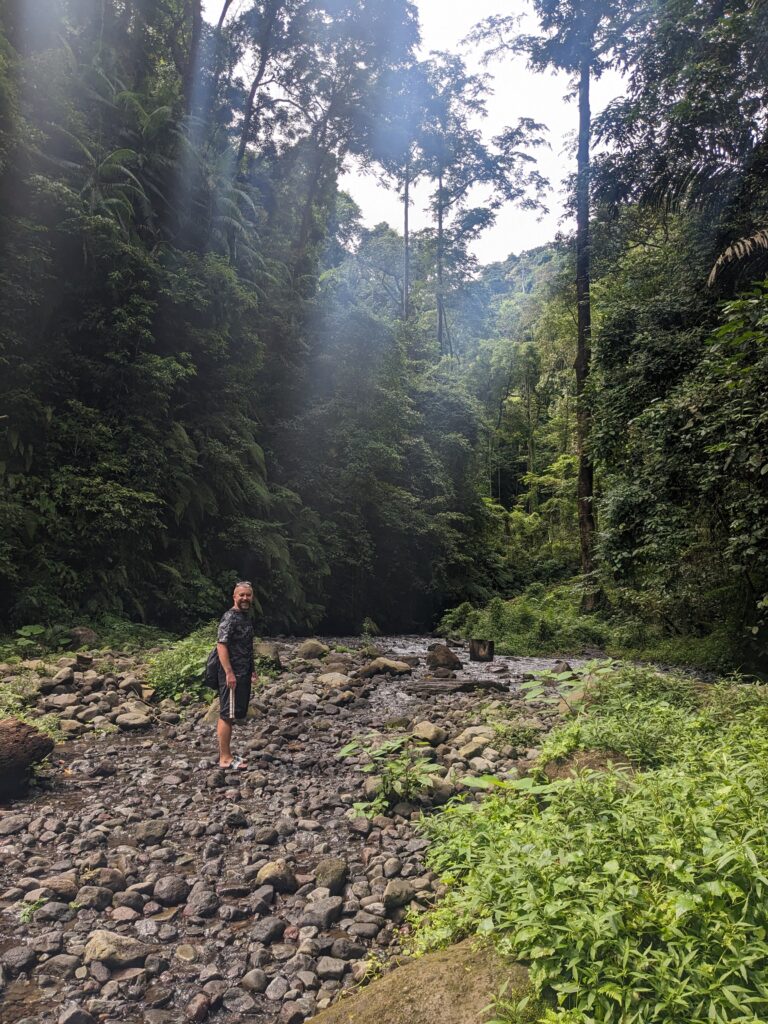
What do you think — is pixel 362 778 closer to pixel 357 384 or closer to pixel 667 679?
pixel 667 679

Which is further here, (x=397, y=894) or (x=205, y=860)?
(x=205, y=860)

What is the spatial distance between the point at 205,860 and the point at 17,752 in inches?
81.6

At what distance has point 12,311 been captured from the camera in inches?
436

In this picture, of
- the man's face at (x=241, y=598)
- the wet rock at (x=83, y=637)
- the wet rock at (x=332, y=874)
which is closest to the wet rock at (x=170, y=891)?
the wet rock at (x=332, y=874)

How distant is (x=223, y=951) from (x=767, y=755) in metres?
3.51

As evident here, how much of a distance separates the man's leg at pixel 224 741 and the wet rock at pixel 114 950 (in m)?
2.51

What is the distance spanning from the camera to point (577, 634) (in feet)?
48.3

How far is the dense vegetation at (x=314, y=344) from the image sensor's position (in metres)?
10.0

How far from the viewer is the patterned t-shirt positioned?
6.03 meters

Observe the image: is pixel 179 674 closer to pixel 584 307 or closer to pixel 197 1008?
pixel 197 1008

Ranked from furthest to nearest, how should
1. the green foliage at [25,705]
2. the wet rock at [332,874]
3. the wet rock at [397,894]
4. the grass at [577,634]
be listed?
the grass at [577,634] < the green foliage at [25,705] < the wet rock at [332,874] < the wet rock at [397,894]

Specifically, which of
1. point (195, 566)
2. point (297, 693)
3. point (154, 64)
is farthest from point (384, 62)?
point (297, 693)

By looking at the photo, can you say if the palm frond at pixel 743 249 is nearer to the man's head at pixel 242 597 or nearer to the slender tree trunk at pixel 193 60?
the man's head at pixel 242 597

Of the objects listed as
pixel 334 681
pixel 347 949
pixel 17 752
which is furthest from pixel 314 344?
pixel 347 949
